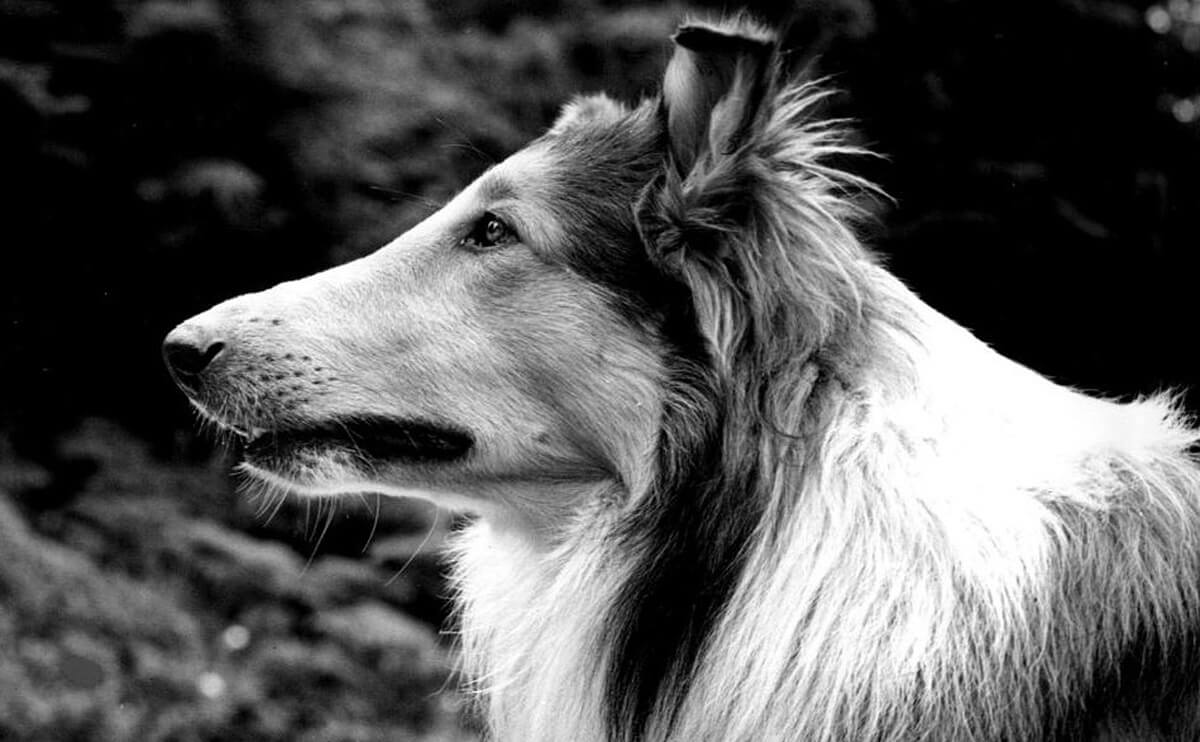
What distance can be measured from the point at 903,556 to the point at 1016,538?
8.2 inches

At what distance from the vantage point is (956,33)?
5.84m

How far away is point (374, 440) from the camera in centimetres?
287

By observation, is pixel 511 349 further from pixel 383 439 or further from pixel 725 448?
pixel 725 448

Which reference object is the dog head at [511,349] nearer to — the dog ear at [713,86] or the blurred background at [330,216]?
the dog ear at [713,86]

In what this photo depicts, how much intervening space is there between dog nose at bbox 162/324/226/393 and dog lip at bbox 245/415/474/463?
0.17 metres

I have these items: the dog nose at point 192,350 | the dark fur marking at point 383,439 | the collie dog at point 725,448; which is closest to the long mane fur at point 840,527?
the collie dog at point 725,448

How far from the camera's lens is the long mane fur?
2453 mm

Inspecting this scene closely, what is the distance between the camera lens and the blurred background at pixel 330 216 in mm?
5301

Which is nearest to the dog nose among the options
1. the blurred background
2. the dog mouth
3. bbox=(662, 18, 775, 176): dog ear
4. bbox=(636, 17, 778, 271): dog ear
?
the dog mouth

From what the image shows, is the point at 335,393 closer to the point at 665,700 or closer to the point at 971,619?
the point at 665,700

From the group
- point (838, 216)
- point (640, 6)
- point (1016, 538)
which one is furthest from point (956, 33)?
point (1016, 538)

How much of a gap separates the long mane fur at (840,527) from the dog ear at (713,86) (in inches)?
0.9

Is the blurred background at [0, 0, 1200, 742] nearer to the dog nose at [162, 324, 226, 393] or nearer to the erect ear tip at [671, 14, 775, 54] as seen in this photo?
the dog nose at [162, 324, 226, 393]

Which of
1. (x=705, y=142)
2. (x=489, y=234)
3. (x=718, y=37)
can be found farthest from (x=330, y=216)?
(x=718, y=37)
